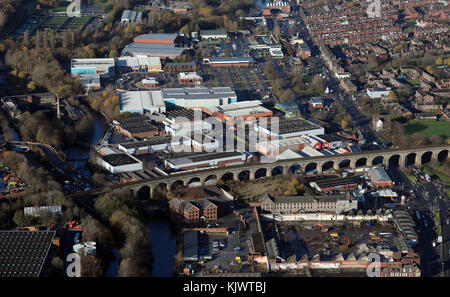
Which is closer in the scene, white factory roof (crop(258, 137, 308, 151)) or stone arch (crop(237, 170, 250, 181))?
stone arch (crop(237, 170, 250, 181))

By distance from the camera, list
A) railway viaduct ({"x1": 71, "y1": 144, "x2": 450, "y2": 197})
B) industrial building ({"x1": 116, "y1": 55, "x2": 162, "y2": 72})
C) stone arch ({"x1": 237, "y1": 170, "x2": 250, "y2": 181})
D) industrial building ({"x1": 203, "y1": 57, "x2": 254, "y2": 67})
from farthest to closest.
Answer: industrial building ({"x1": 203, "y1": 57, "x2": 254, "y2": 67}) → industrial building ({"x1": 116, "y1": 55, "x2": 162, "y2": 72}) → stone arch ({"x1": 237, "y1": 170, "x2": 250, "y2": 181}) → railway viaduct ({"x1": 71, "y1": 144, "x2": 450, "y2": 197})

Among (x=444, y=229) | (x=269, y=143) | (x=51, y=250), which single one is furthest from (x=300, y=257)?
(x=269, y=143)

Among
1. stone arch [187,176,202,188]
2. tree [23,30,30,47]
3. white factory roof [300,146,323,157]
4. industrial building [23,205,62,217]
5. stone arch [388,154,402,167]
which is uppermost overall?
tree [23,30,30,47]

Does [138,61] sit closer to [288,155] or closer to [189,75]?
[189,75]

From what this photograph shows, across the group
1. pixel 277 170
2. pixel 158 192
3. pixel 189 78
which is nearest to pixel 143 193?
pixel 158 192

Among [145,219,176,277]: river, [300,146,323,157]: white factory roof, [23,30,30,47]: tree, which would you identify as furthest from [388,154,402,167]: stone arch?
[23,30,30,47]: tree

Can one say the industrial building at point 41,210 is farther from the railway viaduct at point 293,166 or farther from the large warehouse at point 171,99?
the large warehouse at point 171,99

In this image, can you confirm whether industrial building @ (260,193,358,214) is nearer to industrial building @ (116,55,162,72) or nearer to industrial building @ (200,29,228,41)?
industrial building @ (116,55,162,72)
